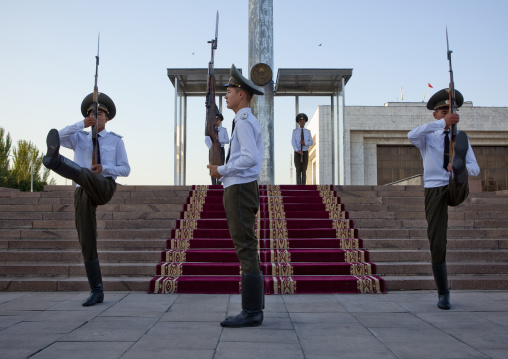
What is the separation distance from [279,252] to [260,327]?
9.36 ft

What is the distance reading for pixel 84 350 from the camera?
121 inches

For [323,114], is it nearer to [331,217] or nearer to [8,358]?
[331,217]

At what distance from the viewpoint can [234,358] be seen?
292 centimetres

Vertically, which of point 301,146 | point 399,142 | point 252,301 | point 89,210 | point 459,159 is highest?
point 399,142

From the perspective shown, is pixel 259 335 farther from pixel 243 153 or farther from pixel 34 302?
pixel 34 302

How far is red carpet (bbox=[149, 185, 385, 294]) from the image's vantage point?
18.3 ft

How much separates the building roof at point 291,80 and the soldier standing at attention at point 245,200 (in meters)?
10.1

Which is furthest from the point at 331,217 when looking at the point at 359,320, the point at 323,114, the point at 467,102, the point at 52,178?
the point at 52,178

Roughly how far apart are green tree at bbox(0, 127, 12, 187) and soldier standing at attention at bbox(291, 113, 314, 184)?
44.2m

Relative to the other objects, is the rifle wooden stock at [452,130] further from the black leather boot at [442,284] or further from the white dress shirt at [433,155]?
the black leather boot at [442,284]

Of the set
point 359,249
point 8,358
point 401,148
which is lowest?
point 8,358

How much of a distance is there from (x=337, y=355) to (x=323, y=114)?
19.4m

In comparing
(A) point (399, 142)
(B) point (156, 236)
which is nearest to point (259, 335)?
(B) point (156, 236)

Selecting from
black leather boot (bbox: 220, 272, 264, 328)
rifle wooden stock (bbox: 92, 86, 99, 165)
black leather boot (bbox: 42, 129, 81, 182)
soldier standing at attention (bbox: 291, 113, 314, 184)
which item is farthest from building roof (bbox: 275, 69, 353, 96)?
black leather boot (bbox: 220, 272, 264, 328)
